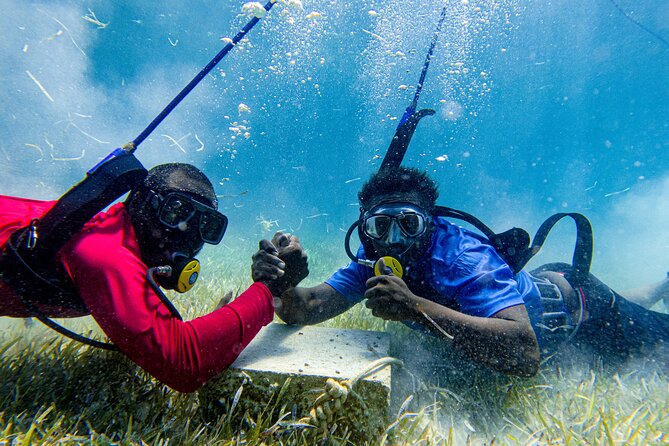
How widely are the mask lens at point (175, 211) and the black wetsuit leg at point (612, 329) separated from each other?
12.1ft

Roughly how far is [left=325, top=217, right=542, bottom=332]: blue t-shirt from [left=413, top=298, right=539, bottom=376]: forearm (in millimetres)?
152

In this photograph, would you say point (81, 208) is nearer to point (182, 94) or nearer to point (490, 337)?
point (182, 94)

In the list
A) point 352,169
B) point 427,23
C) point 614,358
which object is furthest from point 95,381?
point 352,169

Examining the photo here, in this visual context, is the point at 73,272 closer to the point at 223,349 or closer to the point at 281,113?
the point at 223,349

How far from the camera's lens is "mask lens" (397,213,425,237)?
2.49m

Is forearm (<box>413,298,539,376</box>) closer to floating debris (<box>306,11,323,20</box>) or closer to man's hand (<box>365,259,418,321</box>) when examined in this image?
man's hand (<box>365,259,418,321</box>)

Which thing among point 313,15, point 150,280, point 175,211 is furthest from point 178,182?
point 313,15

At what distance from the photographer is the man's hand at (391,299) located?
1955 millimetres

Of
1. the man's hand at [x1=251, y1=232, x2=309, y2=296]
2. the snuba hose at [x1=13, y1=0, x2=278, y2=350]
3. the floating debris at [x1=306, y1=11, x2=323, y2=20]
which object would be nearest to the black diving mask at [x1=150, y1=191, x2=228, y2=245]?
the snuba hose at [x1=13, y1=0, x2=278, y2=350]

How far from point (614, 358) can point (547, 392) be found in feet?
4.08

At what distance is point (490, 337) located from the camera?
1.91m

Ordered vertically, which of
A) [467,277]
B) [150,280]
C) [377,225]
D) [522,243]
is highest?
[522,243]

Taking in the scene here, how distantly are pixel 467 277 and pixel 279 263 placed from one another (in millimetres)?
1356

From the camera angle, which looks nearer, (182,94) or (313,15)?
(182,94)
